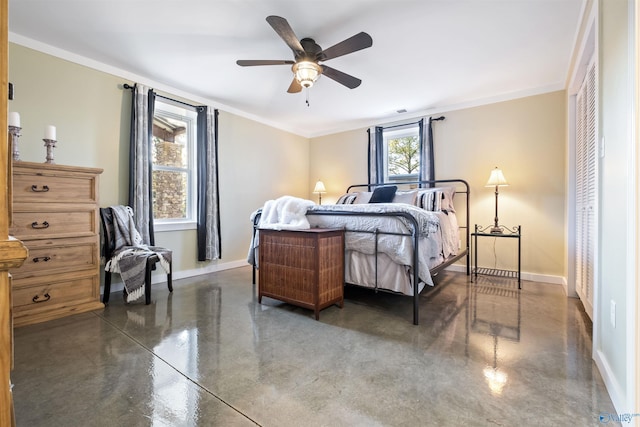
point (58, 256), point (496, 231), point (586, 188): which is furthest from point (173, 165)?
point (586, 188)

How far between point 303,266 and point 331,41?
2073 millimetres

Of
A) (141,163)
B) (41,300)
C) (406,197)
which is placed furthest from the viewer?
(406,197)

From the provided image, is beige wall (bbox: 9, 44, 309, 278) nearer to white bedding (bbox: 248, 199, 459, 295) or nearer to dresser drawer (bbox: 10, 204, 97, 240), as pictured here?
dresser drawer (bbox: 10, 204, 97, 240)

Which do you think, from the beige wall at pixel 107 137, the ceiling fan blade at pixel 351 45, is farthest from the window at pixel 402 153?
the ceiling fan blade at pixel 351 45

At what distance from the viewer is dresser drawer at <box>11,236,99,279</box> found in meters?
2.33

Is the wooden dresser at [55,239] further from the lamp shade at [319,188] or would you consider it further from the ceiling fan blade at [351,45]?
the lamp shade at [319,188]

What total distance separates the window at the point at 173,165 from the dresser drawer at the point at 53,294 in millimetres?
1133

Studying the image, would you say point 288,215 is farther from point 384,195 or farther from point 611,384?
point 611,384

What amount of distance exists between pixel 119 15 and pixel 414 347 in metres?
3.41

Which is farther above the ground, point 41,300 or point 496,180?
point 496,180

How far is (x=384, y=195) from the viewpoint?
408 cm

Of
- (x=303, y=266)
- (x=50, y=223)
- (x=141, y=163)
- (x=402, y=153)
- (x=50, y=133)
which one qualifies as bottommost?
(x=303, y=266)

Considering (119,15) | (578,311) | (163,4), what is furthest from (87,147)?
(578,311)

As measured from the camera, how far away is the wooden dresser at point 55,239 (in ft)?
7.52
